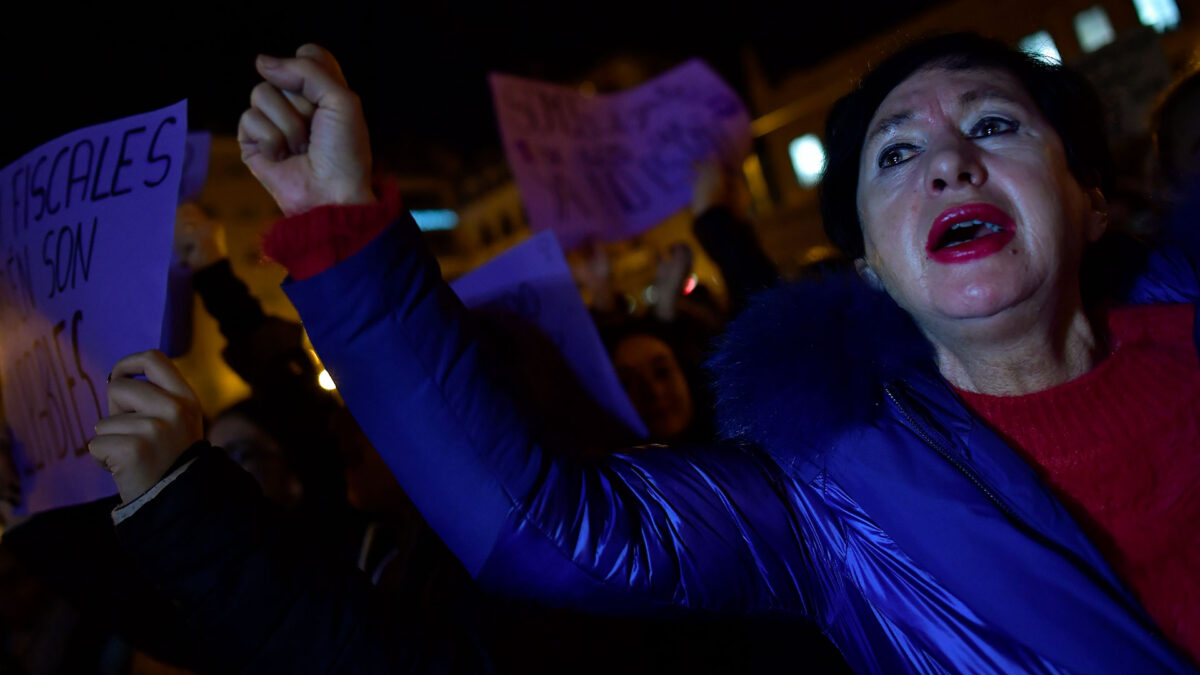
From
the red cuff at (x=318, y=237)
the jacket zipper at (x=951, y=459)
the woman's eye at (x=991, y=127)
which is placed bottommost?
the jacket zipper at (x=951, y=459)

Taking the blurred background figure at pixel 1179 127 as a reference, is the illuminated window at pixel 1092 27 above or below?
above

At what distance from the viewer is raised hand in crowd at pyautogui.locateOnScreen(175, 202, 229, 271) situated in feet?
6.98

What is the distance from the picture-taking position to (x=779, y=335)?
3.77ft

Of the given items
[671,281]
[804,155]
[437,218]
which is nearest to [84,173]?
[671,281]

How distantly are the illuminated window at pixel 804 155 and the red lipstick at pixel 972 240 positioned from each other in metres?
17.9

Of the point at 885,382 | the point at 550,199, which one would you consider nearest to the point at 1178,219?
the point at 885,382

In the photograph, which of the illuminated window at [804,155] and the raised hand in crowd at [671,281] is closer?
the raised hand in crowd at [671,281]

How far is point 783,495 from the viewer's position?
3.79 ft

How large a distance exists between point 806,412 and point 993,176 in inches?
22.8

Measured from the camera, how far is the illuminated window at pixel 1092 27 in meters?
13.2

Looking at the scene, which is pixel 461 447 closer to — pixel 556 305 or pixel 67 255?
pixel 556 305

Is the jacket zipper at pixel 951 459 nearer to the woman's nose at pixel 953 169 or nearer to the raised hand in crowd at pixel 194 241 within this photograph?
the woman's nose at pixel 953 169

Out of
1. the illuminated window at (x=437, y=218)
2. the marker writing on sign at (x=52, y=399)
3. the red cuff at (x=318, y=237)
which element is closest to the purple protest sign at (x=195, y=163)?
the marker writing on sign at (x=52, y=399)

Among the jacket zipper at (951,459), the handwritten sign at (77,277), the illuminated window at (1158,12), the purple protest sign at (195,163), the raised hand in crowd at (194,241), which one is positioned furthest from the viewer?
the illuminated window at (1158,12)
